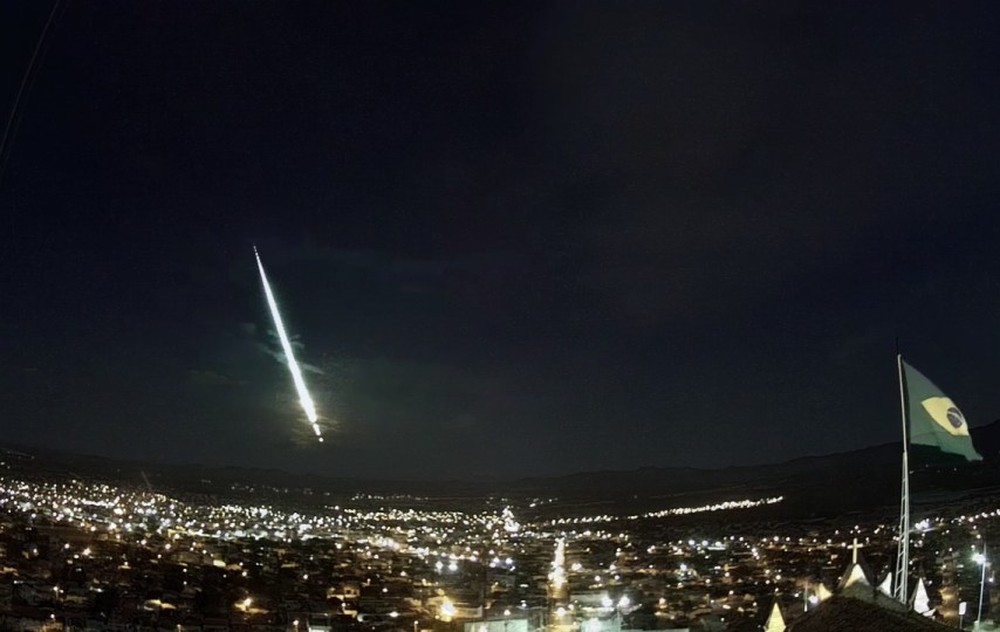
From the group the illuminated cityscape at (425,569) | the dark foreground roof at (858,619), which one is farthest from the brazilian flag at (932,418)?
the dark foreground roof at (858,619)

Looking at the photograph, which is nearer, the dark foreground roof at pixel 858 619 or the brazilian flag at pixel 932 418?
the dark foreground roof at pixel 858 619

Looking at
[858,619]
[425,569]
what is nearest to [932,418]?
[858,619]

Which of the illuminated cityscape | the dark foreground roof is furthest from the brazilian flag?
the dark foreground roof

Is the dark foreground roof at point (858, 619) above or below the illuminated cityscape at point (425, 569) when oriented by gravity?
above

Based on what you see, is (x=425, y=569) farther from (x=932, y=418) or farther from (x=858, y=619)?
(x=858, y=619)

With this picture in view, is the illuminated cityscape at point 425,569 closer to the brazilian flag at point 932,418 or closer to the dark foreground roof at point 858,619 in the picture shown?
the brazilian flag at point 932,418

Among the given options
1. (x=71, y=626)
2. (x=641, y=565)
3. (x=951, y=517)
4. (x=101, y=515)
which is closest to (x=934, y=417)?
(x=71, y=626)

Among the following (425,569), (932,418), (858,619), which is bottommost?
(425,569)
